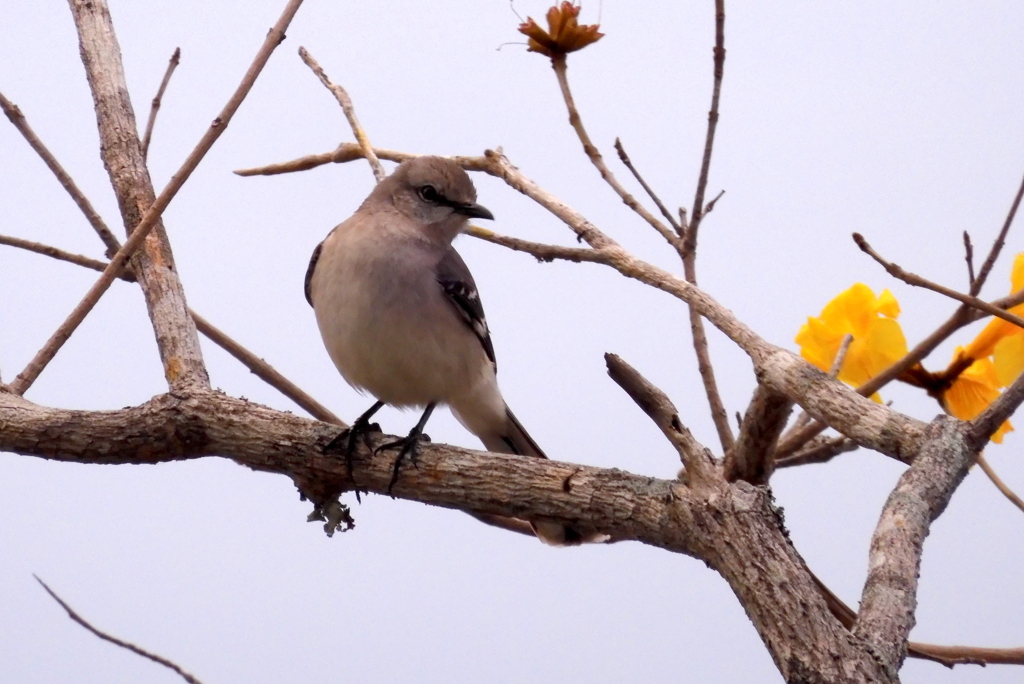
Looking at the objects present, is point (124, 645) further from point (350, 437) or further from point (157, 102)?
point (157, 102)

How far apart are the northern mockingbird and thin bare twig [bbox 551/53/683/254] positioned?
0.63 meters

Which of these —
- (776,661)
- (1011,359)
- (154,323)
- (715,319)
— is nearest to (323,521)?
(154,323)

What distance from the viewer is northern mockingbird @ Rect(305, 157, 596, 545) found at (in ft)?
10.9

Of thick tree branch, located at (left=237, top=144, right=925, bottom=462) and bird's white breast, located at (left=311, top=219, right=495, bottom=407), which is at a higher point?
bird's white breast, located at (left=311, top=219, right=495, bottom=407)

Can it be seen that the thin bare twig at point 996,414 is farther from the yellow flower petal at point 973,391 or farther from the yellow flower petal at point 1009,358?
the yellow flower petal at point 973,391

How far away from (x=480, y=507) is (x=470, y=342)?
43.4 inches

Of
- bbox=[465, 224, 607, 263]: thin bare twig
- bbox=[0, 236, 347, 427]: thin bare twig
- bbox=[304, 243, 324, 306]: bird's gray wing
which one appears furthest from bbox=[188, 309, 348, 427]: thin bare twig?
bbox=[465, 224, 607, 263]: thin bare twig

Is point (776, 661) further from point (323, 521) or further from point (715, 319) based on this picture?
point (323, 521)

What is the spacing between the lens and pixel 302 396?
3.53 metres

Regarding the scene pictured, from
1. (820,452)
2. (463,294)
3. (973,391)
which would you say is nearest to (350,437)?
(463,294)

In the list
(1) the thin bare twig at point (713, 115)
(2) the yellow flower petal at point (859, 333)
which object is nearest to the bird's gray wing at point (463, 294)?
(1) the thin bare twig at point (713, 115)

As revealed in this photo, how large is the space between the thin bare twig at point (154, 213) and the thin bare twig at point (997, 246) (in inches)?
70.1

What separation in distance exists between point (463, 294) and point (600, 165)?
0.68 m

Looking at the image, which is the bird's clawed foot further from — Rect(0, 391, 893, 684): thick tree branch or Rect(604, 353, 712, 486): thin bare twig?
Rect(604, 353, 712, 486): thin bare twig
